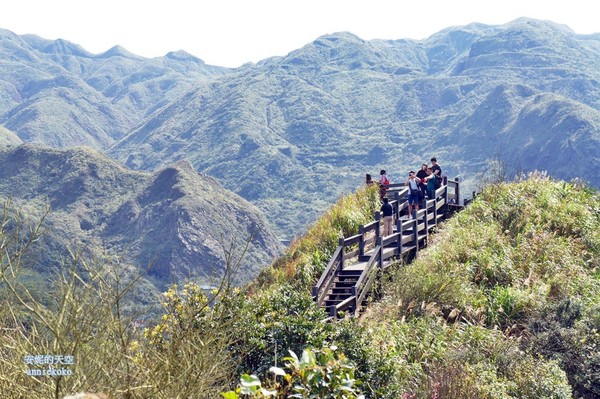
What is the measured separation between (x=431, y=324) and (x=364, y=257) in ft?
13.6

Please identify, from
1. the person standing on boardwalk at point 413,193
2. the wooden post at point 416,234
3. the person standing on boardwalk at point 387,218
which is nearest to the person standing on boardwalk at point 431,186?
the person standing on boardwalk at point 413,193

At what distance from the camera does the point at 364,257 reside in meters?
18.7

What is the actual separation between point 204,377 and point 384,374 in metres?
4.78

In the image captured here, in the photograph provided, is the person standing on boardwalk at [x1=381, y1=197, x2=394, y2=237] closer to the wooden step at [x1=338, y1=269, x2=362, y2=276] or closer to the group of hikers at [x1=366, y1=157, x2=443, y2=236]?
the group of hikers at [x1=366, y1=157, x2=443, y2=236]

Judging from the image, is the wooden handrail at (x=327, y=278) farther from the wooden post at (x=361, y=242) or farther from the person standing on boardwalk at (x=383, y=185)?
the person standing on boardwalk at (x=383, y=185)

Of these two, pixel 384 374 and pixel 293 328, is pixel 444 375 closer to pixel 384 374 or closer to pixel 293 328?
pixel 384 374

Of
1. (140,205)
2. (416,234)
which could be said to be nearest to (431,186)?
(416,234)

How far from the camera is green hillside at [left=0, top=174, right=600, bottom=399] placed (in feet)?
26.4

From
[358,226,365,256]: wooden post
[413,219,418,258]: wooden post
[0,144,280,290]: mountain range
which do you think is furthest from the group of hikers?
[0,144,280,290]: mountain range

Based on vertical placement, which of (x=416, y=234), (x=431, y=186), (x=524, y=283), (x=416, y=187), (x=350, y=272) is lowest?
(x=524, y=283)

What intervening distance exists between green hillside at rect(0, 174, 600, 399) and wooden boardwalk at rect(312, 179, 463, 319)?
368 millimetres

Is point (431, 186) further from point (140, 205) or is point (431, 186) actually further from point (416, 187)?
point (140, 205)

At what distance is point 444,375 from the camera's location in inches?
455

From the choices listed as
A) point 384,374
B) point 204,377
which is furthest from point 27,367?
point 384,374
